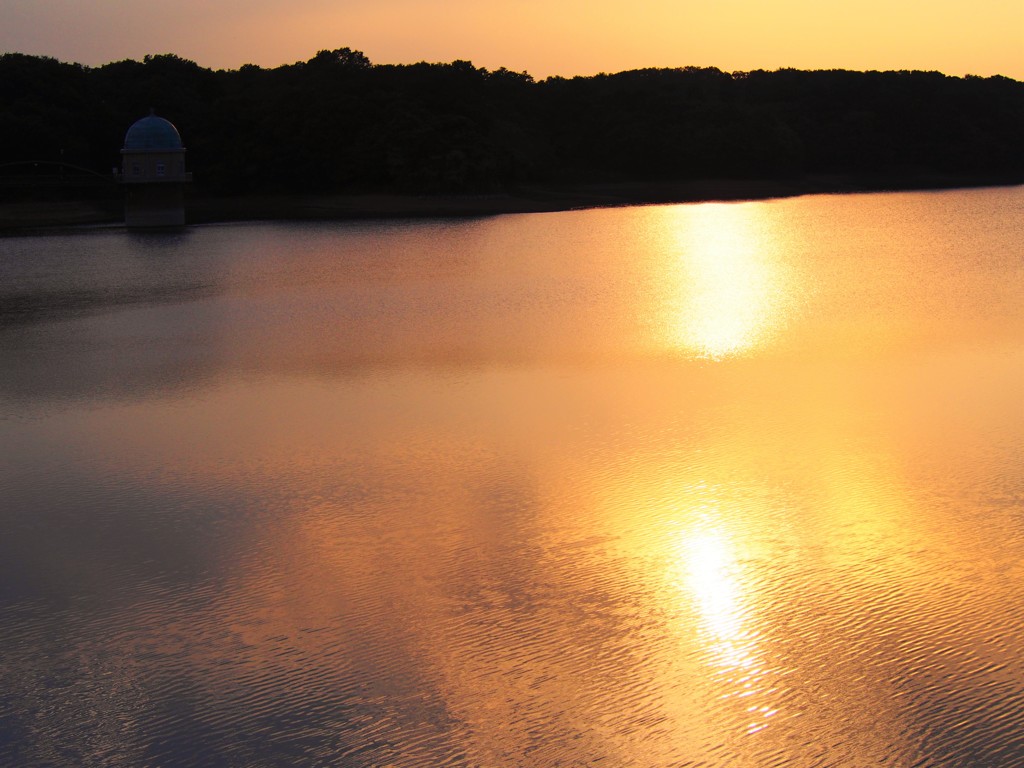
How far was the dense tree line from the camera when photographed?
59534mm

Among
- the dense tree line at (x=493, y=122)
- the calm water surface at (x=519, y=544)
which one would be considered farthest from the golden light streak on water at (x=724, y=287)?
the dense tree line at (x=493, y=122)

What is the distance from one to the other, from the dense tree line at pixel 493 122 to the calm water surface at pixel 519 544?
42091 mm

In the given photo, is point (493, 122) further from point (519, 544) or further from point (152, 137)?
point (519, 544)

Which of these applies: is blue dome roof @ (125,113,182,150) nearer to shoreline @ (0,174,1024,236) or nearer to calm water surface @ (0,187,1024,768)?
shoreline @ (0,174,1024,236)

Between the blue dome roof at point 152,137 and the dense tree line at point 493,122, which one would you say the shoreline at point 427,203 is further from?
the blue dome roof at point 152,137

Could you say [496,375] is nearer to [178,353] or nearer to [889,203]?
[178,353]

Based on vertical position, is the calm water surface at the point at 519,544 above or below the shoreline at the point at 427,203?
below

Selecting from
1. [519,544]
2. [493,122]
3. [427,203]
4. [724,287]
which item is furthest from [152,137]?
[519,544]

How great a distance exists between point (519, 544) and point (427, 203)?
53.4 m

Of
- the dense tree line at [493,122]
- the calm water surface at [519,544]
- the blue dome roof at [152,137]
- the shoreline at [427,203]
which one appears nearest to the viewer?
the calm water surface at [519,544]

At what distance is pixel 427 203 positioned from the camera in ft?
200

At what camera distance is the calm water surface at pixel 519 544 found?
614cm

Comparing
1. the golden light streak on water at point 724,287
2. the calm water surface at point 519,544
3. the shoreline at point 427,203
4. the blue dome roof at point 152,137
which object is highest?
Answer: the blue dome roof at point 152,137

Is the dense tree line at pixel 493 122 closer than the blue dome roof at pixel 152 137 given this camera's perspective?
No
